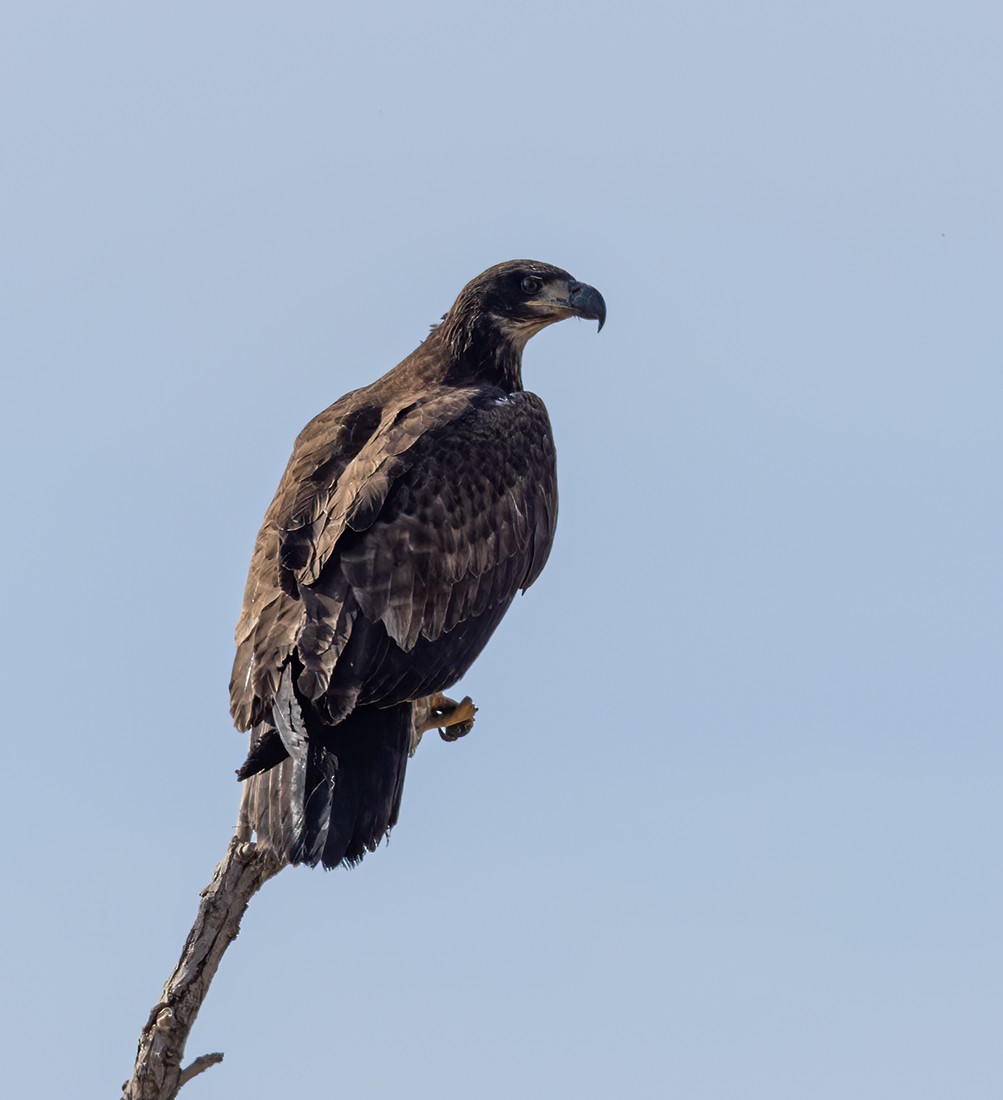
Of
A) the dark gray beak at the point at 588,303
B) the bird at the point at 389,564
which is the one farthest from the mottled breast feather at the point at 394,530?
the dark gray beak at the point at 588,303

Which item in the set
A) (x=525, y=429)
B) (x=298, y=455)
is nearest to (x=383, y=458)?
(x=298, y=455)

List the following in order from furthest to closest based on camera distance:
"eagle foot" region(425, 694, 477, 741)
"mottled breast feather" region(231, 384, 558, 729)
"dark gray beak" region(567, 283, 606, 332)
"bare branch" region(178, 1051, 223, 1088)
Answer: "dark gray beak" region(567, 283, 606, 332) → "eagle foot" region(425, 694, 477, 741) → "mottled breast feather" region(231, 384, 558, 729) → "bare branch" region(178, 1051, 223, 1088)

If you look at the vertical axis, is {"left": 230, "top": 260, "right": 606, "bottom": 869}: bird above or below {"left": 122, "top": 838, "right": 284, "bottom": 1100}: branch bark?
above

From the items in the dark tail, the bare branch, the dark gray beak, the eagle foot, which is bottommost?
the bare branch

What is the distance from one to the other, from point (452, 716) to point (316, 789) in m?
1.72

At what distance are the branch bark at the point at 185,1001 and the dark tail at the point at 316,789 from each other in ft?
1.04

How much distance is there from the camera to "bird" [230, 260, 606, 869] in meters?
7.61

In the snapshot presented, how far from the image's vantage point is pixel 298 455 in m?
9.20

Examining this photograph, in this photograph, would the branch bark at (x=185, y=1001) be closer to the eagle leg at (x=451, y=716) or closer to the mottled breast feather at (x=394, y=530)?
the mottled breast feather at (x=394, y=530)

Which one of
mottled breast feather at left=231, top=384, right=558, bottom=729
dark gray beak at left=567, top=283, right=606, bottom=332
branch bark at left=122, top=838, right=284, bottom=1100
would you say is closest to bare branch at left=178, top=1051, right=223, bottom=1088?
branch bark at left=122, top=838, right=284, bottom=1100

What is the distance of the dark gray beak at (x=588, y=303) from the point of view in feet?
34.5

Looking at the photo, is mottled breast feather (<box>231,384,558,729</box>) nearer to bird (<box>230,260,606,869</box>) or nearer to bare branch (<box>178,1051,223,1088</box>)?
bird (<box>230,260,606,869</box>)

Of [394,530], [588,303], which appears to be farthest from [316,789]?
[588,303]

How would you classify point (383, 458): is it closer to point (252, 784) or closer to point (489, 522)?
point (489, 522)
